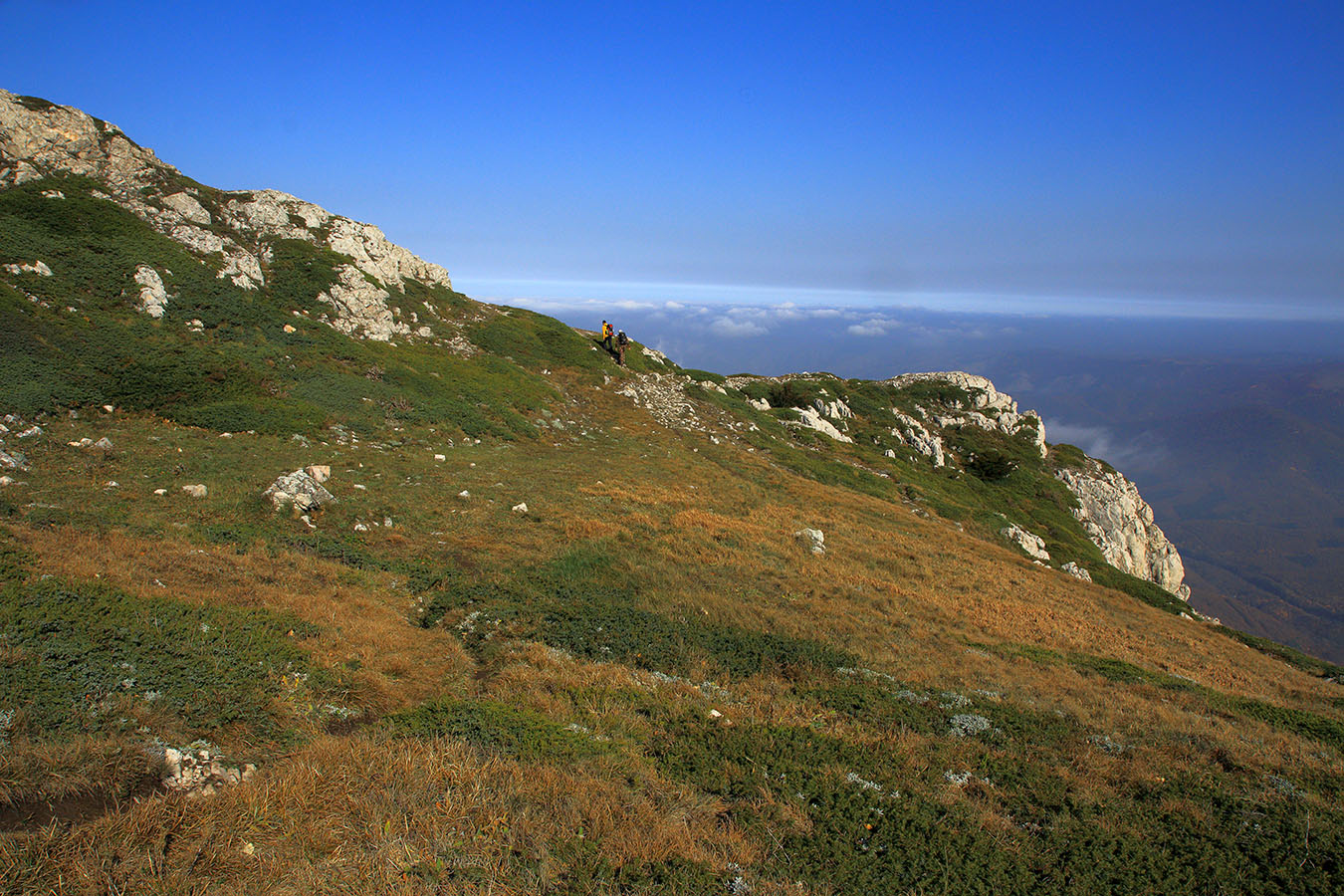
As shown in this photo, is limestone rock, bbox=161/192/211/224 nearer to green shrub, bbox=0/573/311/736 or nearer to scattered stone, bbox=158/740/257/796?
green shrub, bbox=0/573/311/736

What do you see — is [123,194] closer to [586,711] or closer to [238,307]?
[238,307]

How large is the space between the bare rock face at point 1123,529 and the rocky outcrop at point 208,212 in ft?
197

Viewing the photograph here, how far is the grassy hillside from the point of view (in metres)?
5.95

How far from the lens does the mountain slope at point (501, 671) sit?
6.01 metres

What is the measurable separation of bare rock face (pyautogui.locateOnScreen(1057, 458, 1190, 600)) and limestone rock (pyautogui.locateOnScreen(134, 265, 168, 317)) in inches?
2634

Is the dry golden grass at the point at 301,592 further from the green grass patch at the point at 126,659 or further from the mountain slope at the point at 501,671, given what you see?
the green grass patch at the point at 126,659

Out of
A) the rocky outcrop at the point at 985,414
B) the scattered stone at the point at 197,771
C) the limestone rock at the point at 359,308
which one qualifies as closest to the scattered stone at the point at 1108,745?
the scattered stone at the point at 197,771

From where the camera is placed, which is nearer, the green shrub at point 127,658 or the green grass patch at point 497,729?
the green shrub at point 127,658

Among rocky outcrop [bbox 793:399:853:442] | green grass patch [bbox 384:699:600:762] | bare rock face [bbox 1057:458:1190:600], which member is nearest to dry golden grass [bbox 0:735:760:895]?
green grass patch [bbox 384:699:600:762]

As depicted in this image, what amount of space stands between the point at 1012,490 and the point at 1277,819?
50460 millimetres

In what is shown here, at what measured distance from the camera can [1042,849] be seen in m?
6.86

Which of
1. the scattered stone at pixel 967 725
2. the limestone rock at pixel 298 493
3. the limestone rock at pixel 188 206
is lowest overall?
the scattered stone at pixel 967 725

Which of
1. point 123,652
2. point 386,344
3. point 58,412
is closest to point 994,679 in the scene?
point 123,652

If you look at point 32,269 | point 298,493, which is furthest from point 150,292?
point 298,493
